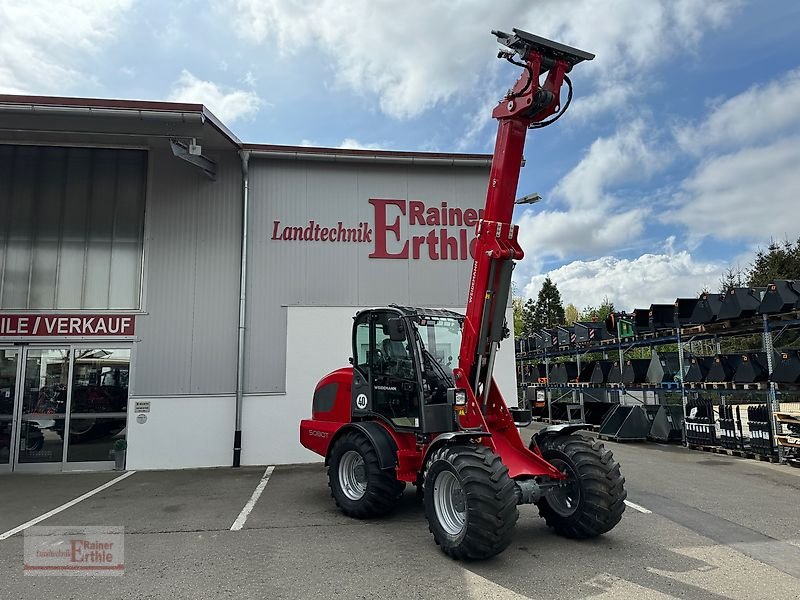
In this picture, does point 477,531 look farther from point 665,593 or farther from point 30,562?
point 30,562

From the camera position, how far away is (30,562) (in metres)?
5.17

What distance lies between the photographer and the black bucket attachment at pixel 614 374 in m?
15.5

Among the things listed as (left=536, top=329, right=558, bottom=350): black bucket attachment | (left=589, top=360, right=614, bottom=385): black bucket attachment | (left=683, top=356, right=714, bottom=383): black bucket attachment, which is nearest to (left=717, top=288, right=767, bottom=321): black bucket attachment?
(left=683, top=356, right=714, bottom=383): black bucket attachment

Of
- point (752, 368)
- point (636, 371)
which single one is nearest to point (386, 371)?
point (752, 368)

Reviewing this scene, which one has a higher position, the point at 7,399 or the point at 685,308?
the point at 685,308

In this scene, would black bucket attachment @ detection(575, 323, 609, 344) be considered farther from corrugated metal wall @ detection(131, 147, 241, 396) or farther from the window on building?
the window on building

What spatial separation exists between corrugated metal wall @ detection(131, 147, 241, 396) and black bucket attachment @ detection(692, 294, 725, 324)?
34.3ft

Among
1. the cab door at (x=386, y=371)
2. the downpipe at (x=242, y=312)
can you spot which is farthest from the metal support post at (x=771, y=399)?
the downpipe at (x=242, y=312)

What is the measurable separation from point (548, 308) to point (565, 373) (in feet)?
137

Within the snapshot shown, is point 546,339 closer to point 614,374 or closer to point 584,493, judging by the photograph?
point 614,374

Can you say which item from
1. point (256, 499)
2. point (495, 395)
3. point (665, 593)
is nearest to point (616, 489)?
point (665, 593)

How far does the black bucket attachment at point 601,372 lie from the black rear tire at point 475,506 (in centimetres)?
1256

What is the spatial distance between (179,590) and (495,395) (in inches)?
147

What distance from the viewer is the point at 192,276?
10.9m
